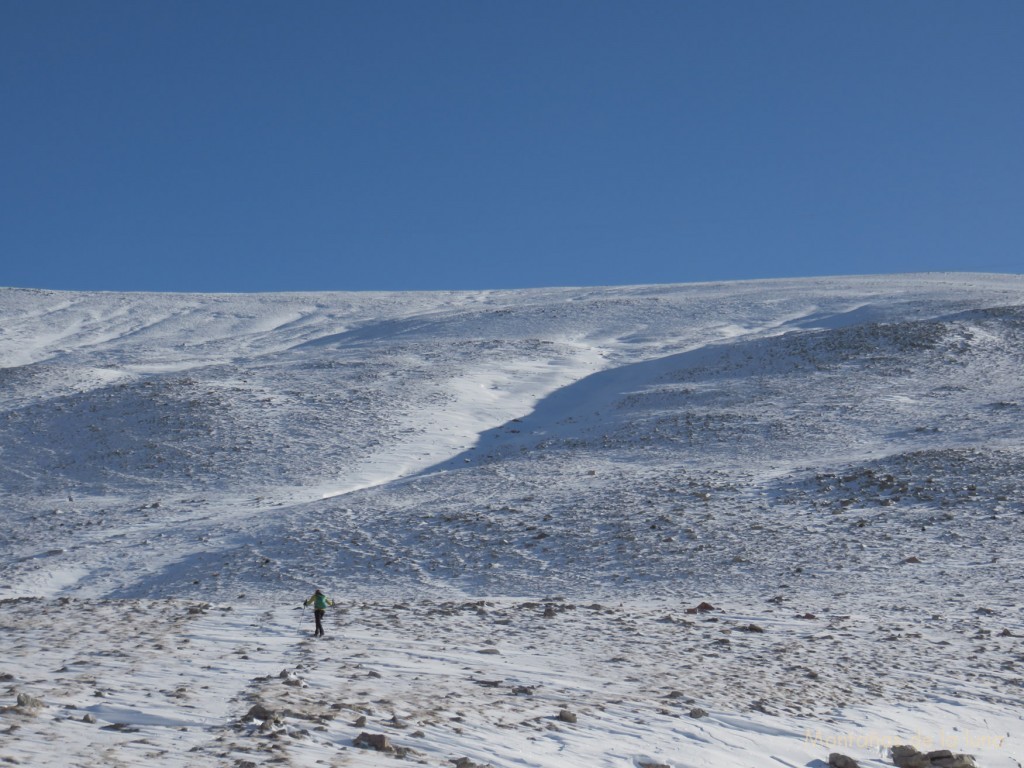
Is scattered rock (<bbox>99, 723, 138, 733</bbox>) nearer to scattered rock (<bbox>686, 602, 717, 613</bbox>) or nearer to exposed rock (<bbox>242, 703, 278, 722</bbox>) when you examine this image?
exposed rock (<bbox>242, 703, 278, 722</bbox>)

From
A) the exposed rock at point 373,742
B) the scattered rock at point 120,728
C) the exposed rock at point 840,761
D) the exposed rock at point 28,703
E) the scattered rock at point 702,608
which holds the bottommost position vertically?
the scattered rock at point 702,608

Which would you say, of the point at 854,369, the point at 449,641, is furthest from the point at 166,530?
the point at 854,369

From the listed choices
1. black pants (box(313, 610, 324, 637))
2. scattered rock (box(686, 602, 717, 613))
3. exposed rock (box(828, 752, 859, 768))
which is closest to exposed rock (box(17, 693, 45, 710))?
black pants (box(313, 610, 324, 637))

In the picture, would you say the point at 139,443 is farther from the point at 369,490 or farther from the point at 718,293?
the point at 718,293

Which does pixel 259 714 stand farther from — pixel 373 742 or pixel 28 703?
pixel 28 703

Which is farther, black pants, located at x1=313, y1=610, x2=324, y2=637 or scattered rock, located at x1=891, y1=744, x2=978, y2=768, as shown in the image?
black pants, located at x1=313, y1=610, x2=324, y2=637

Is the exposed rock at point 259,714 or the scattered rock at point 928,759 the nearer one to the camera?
the scattered rock at point 928,759

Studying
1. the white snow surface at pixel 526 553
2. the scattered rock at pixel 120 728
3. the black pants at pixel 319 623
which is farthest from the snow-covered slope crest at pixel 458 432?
the scattered rock at pixel 120 728

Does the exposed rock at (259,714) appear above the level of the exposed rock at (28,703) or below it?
below

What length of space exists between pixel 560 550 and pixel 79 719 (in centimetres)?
1612

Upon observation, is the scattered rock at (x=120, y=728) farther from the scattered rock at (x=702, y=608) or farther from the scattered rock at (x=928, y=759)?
the scattered rock at (x=702, y=608)

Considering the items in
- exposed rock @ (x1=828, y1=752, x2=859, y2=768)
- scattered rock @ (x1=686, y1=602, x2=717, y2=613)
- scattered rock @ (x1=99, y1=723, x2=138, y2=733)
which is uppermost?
scattered rock @ (x1=99, y1=723, x2=138, y2=733)

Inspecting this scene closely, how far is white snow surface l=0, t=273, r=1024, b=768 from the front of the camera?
1066 centimetres

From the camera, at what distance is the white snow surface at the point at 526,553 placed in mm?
10664
